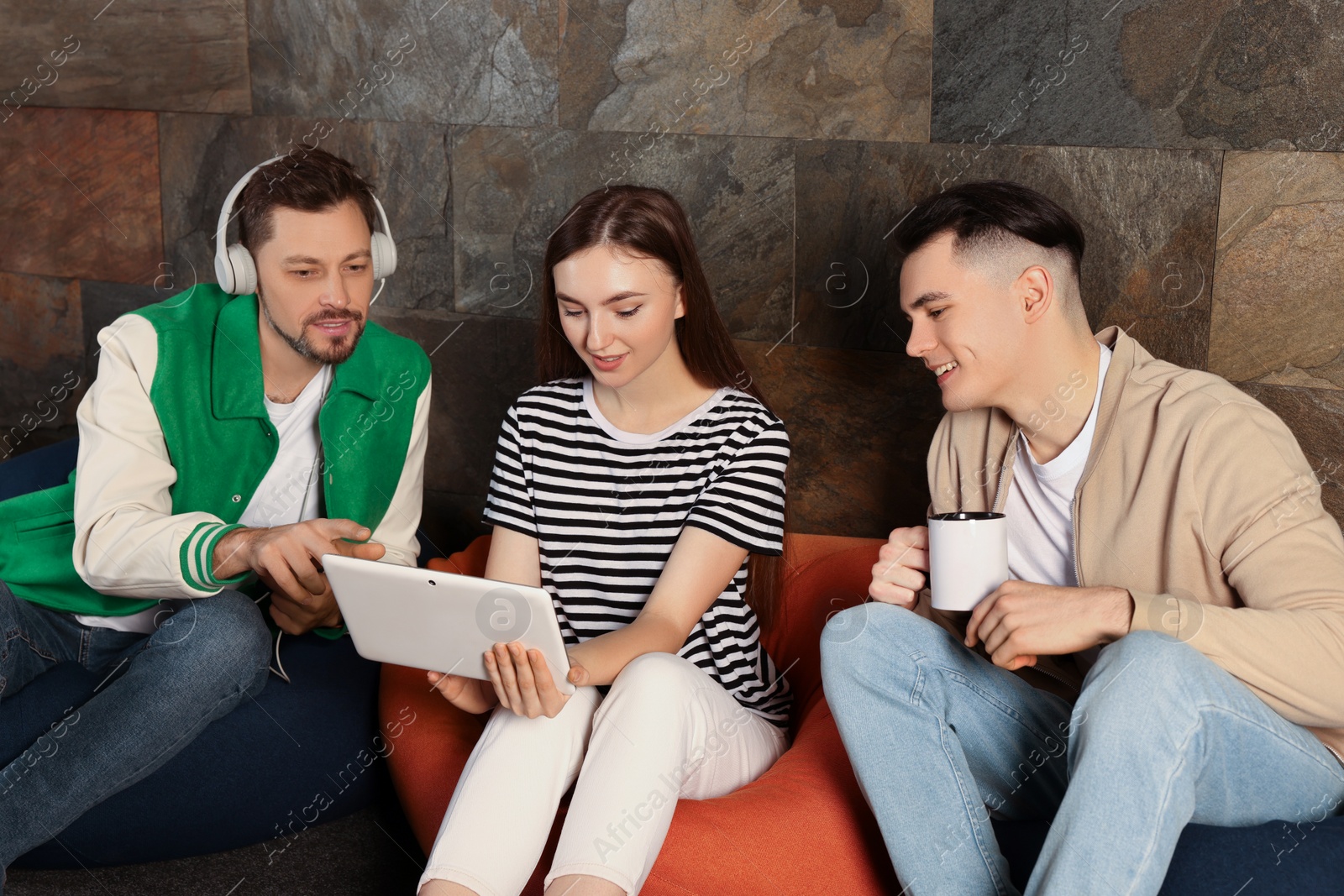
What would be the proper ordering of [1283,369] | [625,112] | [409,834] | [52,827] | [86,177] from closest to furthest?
1. [52,827]
2. [1283,369]
3. [409,834]
4. [625,112]
5. [86,177]

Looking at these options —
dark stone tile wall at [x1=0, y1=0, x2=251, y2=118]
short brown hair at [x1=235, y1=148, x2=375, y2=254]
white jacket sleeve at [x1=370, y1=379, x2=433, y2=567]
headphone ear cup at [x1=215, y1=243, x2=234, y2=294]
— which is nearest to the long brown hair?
white jacket sleeve at [x1=370, y1=379, x2=433, y2=567]

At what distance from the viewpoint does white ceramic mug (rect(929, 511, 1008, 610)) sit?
150 centimetres

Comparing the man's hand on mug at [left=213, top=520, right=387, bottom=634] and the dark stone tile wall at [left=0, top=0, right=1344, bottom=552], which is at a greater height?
the dark stone tile wall at [left=0, top=0, right=1344, bottom=552]

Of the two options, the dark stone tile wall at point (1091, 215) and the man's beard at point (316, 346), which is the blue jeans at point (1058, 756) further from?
the man's beard at point (316, 346)

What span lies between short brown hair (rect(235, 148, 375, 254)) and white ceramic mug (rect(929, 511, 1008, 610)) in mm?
1204

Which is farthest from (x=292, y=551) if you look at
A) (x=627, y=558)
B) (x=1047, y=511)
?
(x=1047, y=511)

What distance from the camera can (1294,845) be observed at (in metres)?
1.44

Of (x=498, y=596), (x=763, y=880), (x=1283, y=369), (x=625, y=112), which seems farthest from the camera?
(x=625, y=112)

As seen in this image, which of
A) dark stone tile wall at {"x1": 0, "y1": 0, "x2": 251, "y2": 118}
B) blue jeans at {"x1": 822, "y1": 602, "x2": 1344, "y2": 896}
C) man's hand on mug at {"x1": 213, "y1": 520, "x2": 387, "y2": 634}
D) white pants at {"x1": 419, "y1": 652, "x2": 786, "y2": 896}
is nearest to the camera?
blue jeans at {"x1": 822, "y1": 602, "x2": 1344, "y2": 896}

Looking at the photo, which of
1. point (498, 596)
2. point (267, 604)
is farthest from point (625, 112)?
point (498, 596)

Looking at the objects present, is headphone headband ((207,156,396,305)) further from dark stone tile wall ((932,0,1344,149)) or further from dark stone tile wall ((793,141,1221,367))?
dark stone tile wall ((932,0,1344,149))

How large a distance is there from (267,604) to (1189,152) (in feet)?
6.08

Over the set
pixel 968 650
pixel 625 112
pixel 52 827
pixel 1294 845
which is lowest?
pixel 52 827

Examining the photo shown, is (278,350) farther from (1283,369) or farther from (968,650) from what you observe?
(1283,369)
